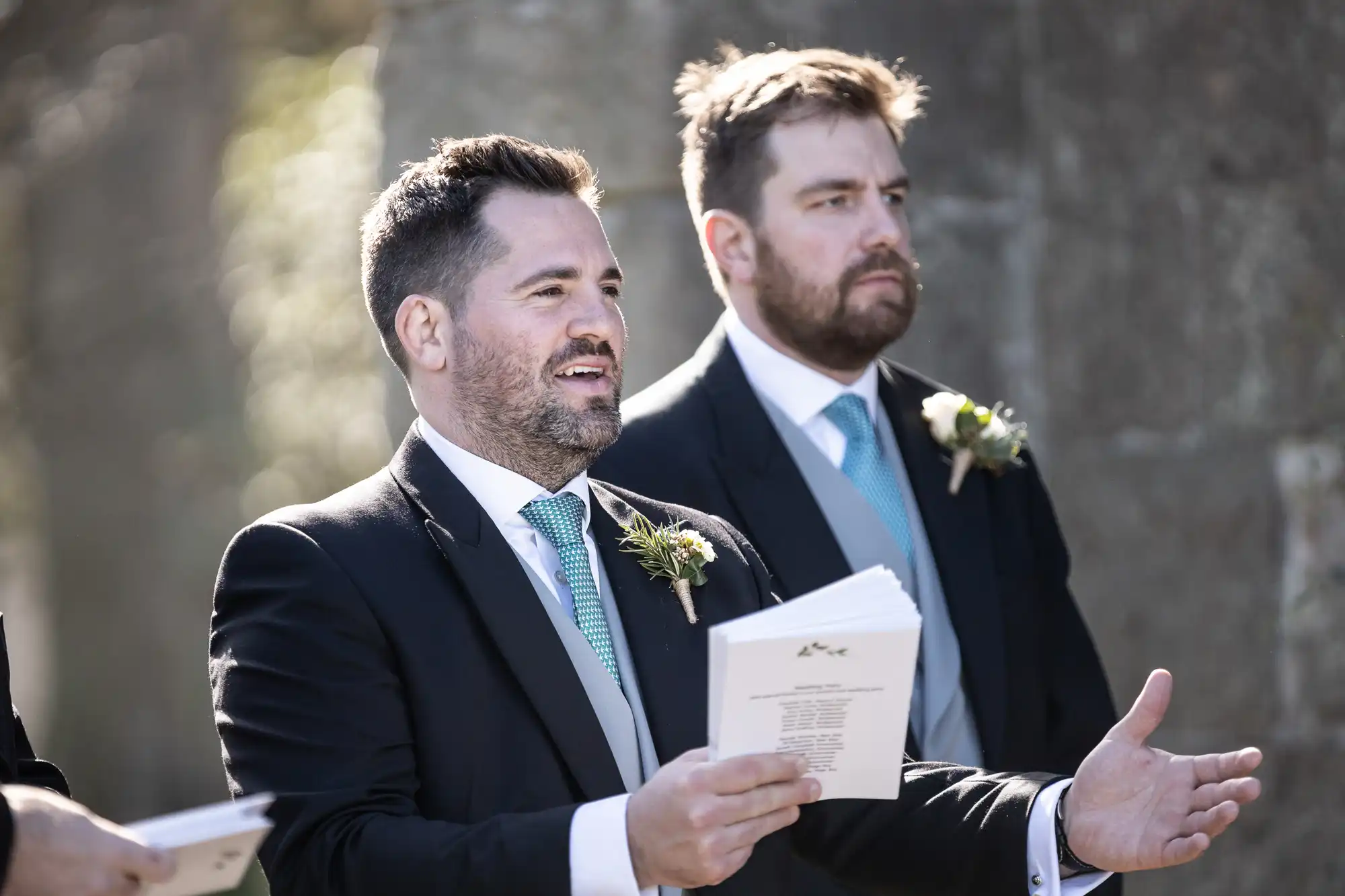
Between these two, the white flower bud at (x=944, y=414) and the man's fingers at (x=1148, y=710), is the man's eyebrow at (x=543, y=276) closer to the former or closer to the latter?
the man's fingers at (x=1148, y=710)

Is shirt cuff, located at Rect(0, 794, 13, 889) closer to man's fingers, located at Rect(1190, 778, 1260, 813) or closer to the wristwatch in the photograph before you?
the wristwatch

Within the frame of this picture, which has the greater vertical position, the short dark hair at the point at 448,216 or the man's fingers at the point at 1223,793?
the short dark hair at the point at 448,216

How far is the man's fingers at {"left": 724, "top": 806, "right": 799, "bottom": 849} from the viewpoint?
2.24 m

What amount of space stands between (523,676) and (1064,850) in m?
0.94

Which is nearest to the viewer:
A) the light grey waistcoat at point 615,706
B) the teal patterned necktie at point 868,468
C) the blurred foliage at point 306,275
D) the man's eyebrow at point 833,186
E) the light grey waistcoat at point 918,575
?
the light grey waistcoat at point 615,706

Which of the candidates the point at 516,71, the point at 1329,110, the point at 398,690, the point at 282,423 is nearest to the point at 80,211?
the point at 282,423

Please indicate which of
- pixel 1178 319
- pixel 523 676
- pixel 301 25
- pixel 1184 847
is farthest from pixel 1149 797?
pixel 301 25

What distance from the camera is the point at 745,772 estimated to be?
222 centimetres

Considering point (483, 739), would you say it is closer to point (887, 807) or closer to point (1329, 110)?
point (887, 807)

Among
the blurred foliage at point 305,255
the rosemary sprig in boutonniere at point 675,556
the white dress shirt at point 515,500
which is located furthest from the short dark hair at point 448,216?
the blurred foliage at point 305,255

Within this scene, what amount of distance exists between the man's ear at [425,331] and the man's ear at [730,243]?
4.50ft

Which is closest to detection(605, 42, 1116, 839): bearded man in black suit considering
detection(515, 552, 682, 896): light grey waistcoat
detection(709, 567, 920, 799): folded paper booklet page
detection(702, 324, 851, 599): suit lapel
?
detection(702, 324, 851, 599): suit lapel

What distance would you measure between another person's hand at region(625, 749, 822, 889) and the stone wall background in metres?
2.99

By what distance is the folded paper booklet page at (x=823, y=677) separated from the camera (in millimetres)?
2191
